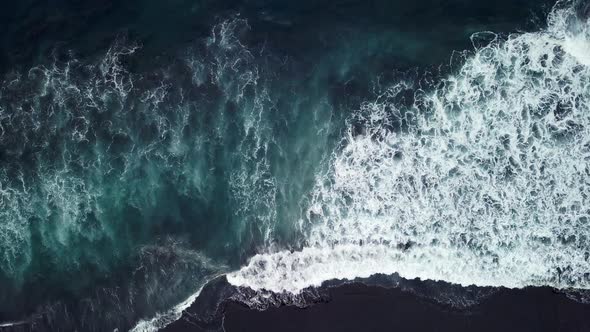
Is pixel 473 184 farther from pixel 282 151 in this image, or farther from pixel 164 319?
pixel 164 319

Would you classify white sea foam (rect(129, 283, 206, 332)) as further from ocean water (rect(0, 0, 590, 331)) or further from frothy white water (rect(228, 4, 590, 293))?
frothy white water (rect(228, 4, 590, 293))

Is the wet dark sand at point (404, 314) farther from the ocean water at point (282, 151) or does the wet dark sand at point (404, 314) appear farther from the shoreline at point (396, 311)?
the ocean water at point (282, 151)

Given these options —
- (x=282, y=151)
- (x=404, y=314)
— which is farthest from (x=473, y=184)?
(x=282, y=151)

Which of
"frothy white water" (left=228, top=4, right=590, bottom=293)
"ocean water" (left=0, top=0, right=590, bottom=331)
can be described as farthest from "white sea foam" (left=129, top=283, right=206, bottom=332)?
"frothy white water" (left=228, top=4, right=590, bottom=293)

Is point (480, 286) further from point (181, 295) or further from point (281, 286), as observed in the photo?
point (181, 295)

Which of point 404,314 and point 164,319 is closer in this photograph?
point 404,314

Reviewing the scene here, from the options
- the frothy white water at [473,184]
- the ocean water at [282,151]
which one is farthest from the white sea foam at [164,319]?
the frothy white water at [473,184]
